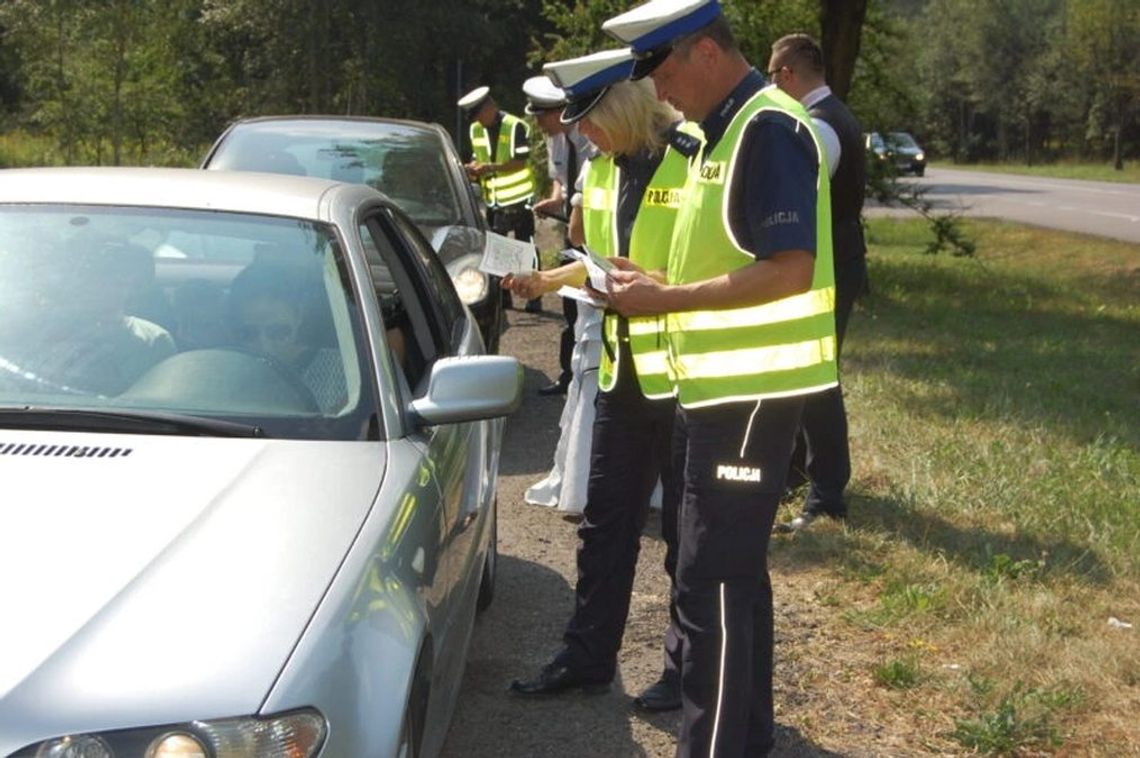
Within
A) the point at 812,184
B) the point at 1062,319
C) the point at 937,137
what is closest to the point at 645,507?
the point at 812,184

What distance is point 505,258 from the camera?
5.23 metres

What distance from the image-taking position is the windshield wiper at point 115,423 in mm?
3645

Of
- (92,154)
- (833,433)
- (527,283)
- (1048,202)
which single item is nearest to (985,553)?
(833,433)

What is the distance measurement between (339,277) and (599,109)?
3.86ft

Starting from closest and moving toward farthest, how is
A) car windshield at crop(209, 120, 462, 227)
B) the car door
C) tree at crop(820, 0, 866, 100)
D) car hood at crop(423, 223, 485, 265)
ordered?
the car door < car hood at crop(423, 223, 485, 265) < car windshield at crop(209, 120, 462, 227) < tree at crop(820, 0, 866, 100)

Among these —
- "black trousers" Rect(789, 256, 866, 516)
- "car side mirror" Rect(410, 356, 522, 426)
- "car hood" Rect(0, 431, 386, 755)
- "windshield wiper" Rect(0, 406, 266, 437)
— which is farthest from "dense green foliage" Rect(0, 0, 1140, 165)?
"car hood" Rect(0, 431, 386, 755)

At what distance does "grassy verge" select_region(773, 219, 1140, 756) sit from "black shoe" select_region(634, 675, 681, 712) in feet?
1.28

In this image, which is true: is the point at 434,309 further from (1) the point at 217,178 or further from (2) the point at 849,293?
(2) the point at 849,293

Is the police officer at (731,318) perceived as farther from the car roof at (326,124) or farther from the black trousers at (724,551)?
the car roof at (326,124)

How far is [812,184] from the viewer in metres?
3.76

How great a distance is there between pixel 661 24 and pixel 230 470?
1.48m

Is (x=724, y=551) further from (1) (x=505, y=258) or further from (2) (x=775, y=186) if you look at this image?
(1) (x=505, y=258)

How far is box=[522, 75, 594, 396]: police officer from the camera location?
747cm

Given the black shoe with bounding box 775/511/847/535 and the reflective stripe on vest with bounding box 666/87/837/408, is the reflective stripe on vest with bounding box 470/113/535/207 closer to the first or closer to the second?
the black shoe with bounding box 775/511/847/535
